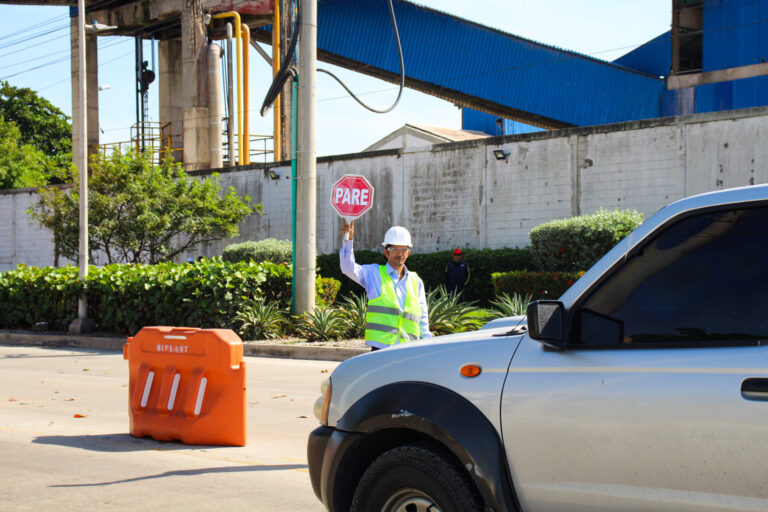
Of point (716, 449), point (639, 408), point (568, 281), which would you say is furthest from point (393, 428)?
point (568, 281)

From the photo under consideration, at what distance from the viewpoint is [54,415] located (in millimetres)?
9547

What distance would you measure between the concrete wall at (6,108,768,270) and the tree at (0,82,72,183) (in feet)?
162

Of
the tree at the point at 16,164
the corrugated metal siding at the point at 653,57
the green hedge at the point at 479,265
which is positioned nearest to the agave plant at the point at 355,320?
the green hedge at the point at 479,265

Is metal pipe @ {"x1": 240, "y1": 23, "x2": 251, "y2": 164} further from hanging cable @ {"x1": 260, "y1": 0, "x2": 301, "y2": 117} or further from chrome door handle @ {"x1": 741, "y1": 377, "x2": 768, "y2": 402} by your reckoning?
chrome door handle @ {"x1": 741, "y1": 377, "x2": 768, "y2": 402}

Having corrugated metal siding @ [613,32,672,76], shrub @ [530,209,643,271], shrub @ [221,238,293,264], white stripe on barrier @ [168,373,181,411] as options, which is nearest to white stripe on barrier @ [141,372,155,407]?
white stripe on barrier @ [168,373,181,411]

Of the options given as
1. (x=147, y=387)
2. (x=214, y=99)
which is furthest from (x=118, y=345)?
(x=214, y=99)

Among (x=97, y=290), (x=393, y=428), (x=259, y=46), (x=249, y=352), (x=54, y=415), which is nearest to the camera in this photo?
(x=393, y=428)

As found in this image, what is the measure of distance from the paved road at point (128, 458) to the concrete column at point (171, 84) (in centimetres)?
3193

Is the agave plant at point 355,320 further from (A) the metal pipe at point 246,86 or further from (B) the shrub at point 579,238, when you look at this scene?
(A) the metal pipe at point 246,86

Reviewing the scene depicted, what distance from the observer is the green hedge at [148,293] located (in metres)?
17.6

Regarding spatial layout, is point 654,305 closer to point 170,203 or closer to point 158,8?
point 170,203

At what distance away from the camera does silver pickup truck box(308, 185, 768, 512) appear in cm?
300

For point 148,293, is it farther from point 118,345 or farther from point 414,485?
point 414,485

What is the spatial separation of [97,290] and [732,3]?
2969 cm
